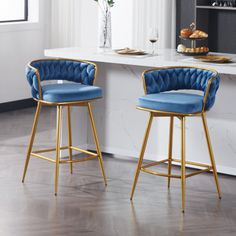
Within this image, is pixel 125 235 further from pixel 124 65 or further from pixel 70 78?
pixel 124 65

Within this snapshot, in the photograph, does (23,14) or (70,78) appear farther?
(23,14)

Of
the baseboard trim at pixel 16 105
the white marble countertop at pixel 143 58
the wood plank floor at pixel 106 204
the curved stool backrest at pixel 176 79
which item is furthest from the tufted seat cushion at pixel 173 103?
the baseboard trim at pixel 16 105

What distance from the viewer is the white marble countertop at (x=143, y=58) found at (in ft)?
17.9

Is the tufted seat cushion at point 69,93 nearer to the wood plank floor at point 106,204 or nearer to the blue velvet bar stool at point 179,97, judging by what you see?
the blue velvet bar stool at point 179,97

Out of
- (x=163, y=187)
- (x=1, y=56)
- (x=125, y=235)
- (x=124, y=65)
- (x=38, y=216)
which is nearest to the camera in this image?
(x=125, y=235)

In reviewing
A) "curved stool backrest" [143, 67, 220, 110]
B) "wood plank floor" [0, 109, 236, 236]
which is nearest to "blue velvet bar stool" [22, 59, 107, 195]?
"wood plank floor" [0, 109, 236, 236]

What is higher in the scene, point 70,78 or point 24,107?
point 70,78

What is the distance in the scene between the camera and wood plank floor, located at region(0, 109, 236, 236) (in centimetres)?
458

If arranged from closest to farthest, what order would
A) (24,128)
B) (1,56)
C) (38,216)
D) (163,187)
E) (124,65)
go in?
(38,216)
(163,187)
(124,65)
(24,128)
(1,56)

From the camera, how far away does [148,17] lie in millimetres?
8102

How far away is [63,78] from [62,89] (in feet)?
1.15

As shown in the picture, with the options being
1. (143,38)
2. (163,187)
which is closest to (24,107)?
(143,38)

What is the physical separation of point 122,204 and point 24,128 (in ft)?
9.49

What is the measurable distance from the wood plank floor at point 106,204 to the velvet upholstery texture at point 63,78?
71 cm
